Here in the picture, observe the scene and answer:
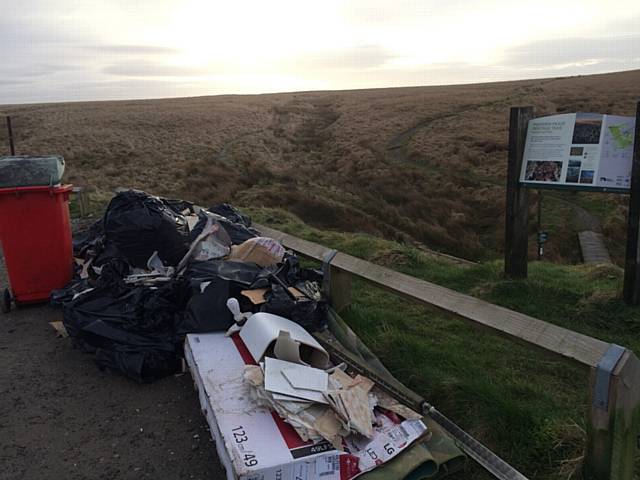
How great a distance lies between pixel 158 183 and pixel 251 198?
262 inches

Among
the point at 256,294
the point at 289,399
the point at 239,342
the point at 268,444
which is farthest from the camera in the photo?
the point at 256,294

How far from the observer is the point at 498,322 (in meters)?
2.76

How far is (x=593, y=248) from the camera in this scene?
35.5 ft

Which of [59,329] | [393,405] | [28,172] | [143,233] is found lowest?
[59,329]

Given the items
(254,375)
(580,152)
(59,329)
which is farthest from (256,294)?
(580,152)

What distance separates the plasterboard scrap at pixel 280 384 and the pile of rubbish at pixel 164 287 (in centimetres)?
83

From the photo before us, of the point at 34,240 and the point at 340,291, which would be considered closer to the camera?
the point at 340,291

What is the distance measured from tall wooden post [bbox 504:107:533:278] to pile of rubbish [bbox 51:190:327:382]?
8.34ft

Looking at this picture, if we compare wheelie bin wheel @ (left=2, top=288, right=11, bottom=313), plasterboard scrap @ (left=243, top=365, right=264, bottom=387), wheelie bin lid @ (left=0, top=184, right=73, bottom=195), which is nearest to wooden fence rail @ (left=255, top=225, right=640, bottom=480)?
plasterboard scrap @ (left=243, top=365, right=264, bottom=387)

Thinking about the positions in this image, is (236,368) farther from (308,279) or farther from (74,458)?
(308,279)

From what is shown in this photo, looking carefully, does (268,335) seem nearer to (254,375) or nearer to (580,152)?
(254,375)

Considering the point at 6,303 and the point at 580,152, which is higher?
the point at 580,152

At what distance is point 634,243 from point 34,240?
18.5 feet

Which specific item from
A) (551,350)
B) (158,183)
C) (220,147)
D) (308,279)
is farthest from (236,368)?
(220,147)
